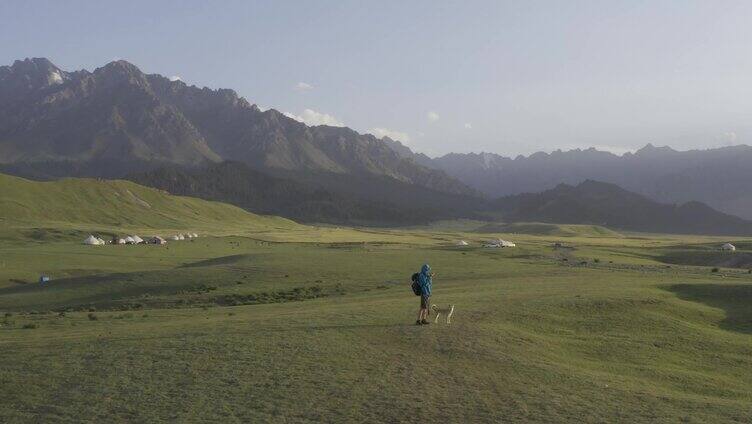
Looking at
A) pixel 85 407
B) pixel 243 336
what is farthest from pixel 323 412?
pixel 243 336

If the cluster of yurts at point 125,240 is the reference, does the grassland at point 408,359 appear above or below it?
below

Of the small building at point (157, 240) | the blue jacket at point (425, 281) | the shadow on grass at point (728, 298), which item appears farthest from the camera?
the small building at point (157, 240)

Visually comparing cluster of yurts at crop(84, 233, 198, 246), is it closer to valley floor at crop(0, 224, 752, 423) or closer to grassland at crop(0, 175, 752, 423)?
grassland at crop(0, 175, 752, 423)

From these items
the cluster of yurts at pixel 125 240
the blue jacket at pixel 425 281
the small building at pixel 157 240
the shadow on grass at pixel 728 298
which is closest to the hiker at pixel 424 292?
the blue jacket at pixel 425 281

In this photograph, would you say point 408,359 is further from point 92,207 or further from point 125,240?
point 92,207

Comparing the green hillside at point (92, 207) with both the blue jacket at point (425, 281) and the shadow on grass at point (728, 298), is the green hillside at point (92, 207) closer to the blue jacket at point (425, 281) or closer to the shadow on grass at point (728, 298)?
the blue jacket at point (425, 281)

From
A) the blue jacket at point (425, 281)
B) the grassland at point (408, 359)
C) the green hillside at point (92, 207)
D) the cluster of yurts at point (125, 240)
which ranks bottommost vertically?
the grassland at point (408, 359)

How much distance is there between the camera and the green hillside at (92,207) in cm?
14912

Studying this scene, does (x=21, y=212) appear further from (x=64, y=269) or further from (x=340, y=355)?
(x=340, y=355)

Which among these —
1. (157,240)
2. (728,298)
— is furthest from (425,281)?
(157,240)

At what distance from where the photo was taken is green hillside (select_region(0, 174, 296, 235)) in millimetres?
149125

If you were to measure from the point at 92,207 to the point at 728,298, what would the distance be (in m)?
165

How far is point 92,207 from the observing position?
171 meters

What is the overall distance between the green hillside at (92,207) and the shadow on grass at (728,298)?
129154mm
